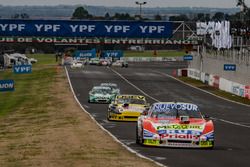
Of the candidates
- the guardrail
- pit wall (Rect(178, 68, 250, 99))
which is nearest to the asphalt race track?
pit wall (Rect(178, 68, 250, 99))

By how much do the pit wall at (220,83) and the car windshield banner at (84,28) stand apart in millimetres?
6328

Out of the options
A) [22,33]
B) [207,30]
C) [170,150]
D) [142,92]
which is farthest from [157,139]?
[207,30]

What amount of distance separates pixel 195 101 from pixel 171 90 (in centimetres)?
1293

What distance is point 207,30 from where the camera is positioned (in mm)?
85250

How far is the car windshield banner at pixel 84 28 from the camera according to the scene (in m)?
77.1

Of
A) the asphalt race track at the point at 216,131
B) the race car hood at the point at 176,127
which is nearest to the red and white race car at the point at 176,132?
the race car hood at the point at 176,127

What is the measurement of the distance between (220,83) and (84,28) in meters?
15.9

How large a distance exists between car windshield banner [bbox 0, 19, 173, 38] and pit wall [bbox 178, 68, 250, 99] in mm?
6328

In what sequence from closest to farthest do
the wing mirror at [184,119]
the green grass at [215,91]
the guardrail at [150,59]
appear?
the wing mirror at [184,119]
the green grass at [215,91]
the guardrail at [150,59]

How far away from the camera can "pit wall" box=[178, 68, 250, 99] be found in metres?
60.0

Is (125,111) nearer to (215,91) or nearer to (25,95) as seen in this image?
(25,95)

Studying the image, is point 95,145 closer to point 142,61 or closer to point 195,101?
point 195,101

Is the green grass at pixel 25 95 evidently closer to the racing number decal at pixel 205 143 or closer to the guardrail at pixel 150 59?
the racing number decal at pixel 205 143

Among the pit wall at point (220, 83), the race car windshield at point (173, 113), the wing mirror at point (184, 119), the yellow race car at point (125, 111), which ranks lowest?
the pit wall at point (220, 83)
